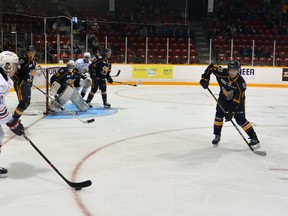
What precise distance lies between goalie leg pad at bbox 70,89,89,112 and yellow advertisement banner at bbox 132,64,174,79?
20.0 feet

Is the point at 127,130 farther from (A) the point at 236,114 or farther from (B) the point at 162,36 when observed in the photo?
(B) the point at 162,36

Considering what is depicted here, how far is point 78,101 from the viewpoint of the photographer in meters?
6.82

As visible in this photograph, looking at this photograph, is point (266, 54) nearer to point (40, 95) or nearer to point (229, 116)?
point (40, 95)

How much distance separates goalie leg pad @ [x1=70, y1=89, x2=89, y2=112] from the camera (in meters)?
6.76

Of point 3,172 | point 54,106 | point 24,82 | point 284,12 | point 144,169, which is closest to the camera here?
point 3,172

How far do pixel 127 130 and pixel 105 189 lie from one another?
238 centimetres

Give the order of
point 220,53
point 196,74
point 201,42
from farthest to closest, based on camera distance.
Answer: point 201,42, point 220,53, point 196,74

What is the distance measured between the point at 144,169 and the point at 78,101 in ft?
11.4

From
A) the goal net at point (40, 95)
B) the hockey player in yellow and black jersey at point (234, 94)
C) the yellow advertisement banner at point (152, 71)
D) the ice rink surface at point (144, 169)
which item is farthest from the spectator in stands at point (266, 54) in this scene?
the hockey player in yellow and black jersey at point (234, 94)

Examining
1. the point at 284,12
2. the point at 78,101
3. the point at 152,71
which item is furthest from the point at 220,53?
the point at 78,101

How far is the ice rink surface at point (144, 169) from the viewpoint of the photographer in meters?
2.70

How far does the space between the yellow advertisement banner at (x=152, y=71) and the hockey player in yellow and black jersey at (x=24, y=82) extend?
24.4 ft

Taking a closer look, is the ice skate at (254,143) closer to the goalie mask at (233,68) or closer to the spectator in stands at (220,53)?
the goalie mask at (233,68)

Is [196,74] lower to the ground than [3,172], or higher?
higher
